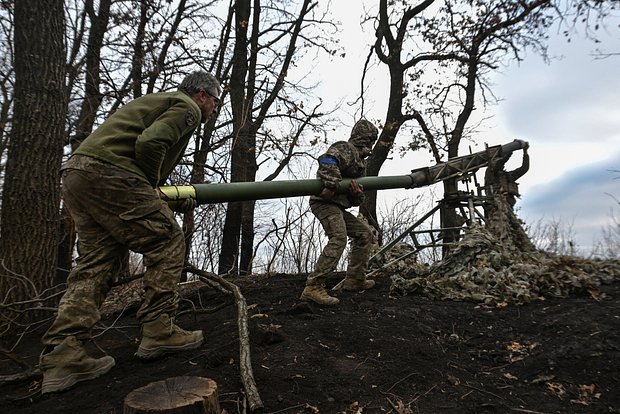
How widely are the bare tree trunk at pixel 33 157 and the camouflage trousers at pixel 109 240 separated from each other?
1.66 m

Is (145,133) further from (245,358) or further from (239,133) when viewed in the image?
(239,133)

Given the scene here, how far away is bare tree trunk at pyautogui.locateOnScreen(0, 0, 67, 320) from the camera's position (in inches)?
175

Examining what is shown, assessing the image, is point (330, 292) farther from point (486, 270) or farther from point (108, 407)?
point (108, 407)

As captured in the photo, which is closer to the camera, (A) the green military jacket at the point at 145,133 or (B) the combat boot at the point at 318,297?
(A) the green military jacket at the point at 145,133

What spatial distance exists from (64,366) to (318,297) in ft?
8.11

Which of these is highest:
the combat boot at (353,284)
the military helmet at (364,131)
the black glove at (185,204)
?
the military helmet at (364,131)

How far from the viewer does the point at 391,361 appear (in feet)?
10.8

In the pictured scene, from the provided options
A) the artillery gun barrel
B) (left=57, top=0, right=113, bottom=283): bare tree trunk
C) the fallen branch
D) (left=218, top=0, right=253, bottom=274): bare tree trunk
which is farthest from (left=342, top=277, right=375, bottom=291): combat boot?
(left=57, top=0, right=113, bottom=283): bare tree trunk

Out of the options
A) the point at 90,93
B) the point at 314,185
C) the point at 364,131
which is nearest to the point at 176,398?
the point at 314,185

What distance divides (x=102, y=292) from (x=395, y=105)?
10.9 m

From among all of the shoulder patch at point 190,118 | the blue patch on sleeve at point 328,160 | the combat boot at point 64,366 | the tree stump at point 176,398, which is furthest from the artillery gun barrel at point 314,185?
the tree stump at point 176,398

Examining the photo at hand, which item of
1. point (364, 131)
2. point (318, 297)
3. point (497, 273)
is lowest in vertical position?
point (318, 297)

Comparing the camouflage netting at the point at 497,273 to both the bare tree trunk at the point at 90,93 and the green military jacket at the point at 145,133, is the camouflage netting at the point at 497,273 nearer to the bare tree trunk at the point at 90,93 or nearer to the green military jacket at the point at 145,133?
the green military jacket at the point at 145,133

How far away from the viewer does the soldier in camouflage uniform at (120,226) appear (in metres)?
3.00
